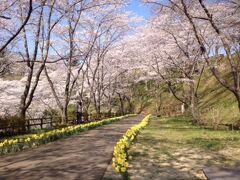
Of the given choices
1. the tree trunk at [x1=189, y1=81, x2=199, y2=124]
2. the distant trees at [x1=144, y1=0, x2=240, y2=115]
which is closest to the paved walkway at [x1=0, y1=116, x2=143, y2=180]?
the distant trees at [x1=144, y1=0, x2=240, y2=115]

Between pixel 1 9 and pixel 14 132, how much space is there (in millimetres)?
7260

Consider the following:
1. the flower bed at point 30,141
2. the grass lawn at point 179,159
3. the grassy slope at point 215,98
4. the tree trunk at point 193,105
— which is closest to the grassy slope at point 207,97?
the grassy slope at point 215,98

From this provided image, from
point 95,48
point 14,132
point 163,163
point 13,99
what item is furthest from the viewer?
point 13,99

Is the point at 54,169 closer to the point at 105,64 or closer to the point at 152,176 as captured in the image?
the point at 152,176

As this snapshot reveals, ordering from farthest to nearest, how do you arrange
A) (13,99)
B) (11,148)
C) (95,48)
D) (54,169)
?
1. (13,99)
2. (95,48)
3. (11,148)
4. (54,169)

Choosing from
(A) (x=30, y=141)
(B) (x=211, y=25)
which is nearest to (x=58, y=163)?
(A) (x=30, y=141)

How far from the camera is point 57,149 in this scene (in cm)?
1122

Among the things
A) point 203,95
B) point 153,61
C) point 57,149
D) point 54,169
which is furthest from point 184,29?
point 203,95

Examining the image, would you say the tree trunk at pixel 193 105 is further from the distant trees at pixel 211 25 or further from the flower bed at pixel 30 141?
the flower bed at pixel 30 141

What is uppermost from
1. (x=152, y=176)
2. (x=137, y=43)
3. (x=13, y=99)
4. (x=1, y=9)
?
(x=137, y=43)

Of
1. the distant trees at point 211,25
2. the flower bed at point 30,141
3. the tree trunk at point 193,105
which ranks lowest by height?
the flower bed at point 30,141

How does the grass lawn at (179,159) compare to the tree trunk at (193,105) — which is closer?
the grass lawn at (179,159)

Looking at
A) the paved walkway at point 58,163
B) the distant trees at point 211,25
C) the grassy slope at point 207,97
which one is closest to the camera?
the paved walkway at point 58,163

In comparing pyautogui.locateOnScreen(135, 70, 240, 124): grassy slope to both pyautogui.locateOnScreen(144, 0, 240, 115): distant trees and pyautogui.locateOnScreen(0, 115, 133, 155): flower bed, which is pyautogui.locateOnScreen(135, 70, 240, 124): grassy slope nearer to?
pyautogui.locateOnScreen(144, 0, 240, 115): distant trees
